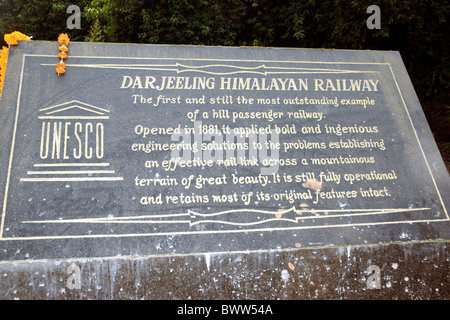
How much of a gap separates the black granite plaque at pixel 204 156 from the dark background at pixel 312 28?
2.89 metres

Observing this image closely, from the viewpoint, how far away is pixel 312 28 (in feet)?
18.9

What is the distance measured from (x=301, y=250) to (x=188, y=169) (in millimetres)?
1085

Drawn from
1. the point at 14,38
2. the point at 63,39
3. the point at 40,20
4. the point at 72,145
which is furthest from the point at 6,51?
the point at 40,20

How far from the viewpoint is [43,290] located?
2010 millimetres

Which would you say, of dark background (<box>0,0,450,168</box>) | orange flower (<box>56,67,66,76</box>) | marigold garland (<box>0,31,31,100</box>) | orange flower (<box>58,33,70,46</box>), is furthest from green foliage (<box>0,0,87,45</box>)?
orange flower (<box>56,67,66,76</box>)

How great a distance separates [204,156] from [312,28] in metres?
4.51

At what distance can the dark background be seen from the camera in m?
5.40

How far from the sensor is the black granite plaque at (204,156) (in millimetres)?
2230

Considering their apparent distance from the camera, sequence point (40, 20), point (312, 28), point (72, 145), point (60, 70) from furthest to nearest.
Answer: point (40, 20) → point (312, 28) → point (60, 70) → point (72, 145)

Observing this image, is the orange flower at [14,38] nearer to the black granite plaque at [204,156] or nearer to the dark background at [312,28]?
the black granite plaque at [204,156]

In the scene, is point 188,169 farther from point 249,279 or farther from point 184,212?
point 249,279

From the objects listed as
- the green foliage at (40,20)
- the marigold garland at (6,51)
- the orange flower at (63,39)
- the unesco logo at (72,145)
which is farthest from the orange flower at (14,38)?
the green foliage at (40,20)

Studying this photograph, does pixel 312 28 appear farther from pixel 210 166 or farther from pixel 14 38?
pixel 14 38
